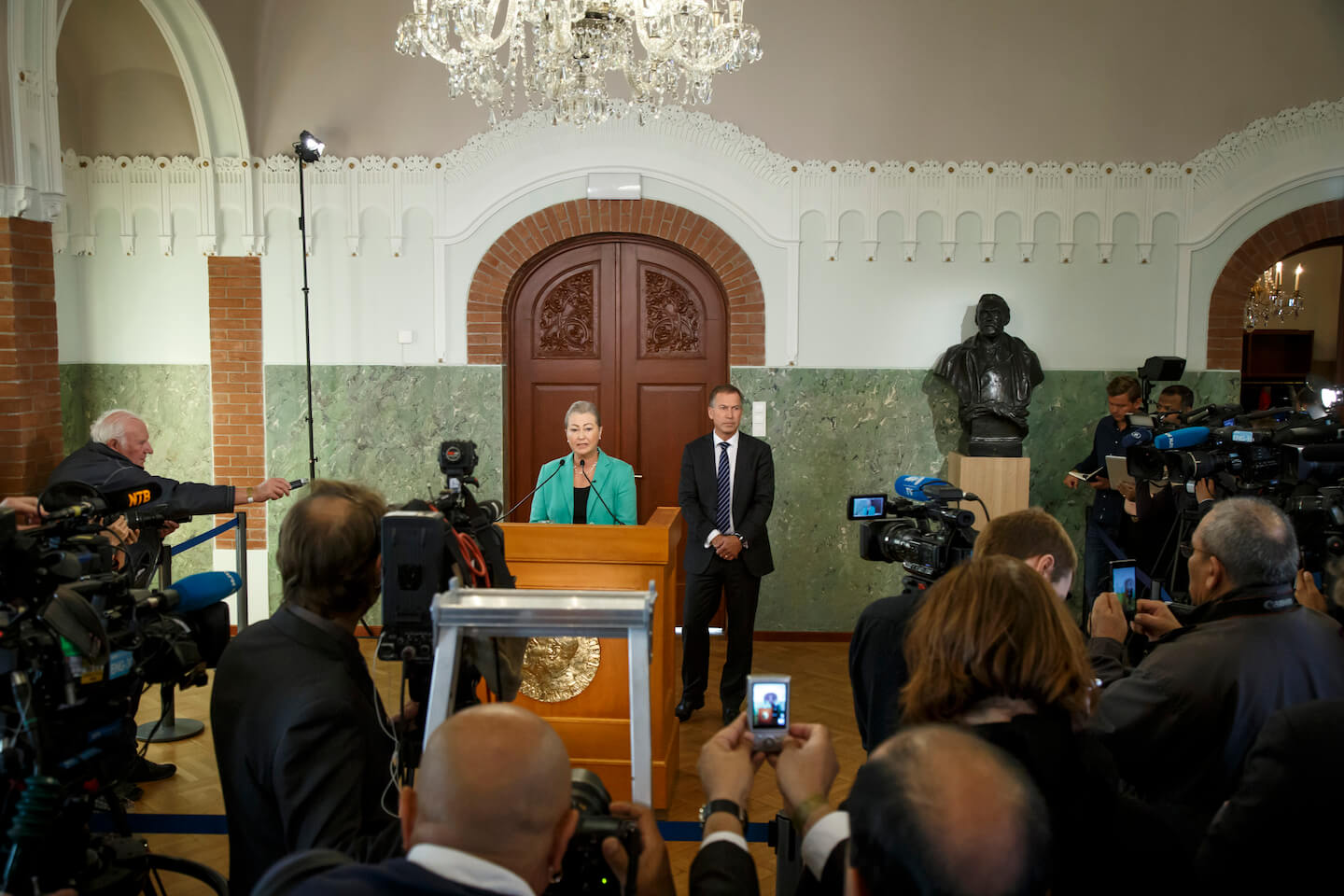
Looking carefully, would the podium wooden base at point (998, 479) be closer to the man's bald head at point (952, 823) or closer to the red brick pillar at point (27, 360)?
the red brick pillar at point (27, 360)

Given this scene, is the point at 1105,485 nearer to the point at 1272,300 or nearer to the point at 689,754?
the point at 689,754

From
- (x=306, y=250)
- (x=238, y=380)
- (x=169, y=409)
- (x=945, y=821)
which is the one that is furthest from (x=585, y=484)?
(x=945, y=821)

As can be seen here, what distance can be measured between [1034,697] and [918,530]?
1.51m

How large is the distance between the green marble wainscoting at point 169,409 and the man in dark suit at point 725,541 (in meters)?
3.23

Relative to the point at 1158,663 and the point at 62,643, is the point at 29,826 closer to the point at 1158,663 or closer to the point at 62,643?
the point at 62,643

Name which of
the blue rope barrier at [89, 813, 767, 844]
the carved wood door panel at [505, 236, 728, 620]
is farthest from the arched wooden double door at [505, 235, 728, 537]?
the blue rope barrier at [89, 813, 767, 844]

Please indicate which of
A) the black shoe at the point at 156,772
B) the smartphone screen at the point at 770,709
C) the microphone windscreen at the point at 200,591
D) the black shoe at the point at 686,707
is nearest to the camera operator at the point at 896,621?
the smartphone screen at the point at 770,709

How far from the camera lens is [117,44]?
6.16m

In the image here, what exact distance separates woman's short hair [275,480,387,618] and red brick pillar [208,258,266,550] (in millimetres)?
4731

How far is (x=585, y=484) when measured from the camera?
466 cm

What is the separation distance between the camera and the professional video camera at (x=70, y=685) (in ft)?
5.50

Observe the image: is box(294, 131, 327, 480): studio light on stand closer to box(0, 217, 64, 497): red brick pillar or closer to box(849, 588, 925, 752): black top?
box(0, 217, 64, 497): red brick pillar

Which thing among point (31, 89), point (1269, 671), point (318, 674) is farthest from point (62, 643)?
point (31, 89)

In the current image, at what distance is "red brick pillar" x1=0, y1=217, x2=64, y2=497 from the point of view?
437 centimetres
